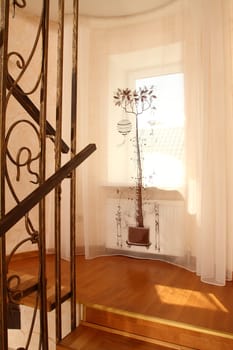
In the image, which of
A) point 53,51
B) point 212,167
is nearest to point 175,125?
point 212,167

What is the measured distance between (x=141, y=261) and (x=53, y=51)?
2386 mm

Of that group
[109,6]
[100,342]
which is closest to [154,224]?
[100,342]

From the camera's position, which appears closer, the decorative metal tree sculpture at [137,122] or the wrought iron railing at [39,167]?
the wrought iron railing at [39,167]

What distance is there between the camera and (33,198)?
114cm

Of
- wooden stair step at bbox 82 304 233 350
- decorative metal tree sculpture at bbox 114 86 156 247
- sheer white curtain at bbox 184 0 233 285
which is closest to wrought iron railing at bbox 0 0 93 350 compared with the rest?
wooden stair step at bbox 82 304 233 350

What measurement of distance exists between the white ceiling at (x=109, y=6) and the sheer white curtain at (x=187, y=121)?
0.06 m

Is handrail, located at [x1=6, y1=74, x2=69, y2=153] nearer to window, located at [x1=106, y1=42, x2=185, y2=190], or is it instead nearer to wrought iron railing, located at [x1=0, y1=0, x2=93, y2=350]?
wrought iron railing, located at [x1=0, y1=0, x2=93, y2=350]

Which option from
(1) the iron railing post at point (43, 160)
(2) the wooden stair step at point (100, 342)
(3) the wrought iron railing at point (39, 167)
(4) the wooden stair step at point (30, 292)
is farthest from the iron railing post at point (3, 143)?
(2) the wooden stair step at point (100, 342)

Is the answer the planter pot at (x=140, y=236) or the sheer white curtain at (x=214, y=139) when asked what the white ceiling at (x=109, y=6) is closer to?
the sheer white curtain at (x=214, y=139)

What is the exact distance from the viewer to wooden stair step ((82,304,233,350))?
4.86 feet

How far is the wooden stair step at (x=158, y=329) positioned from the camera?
4.86ft

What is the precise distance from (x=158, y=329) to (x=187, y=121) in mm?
1649

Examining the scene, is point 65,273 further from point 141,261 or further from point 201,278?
point 201,278

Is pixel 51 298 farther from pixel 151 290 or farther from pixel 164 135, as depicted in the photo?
pixel 164 135
